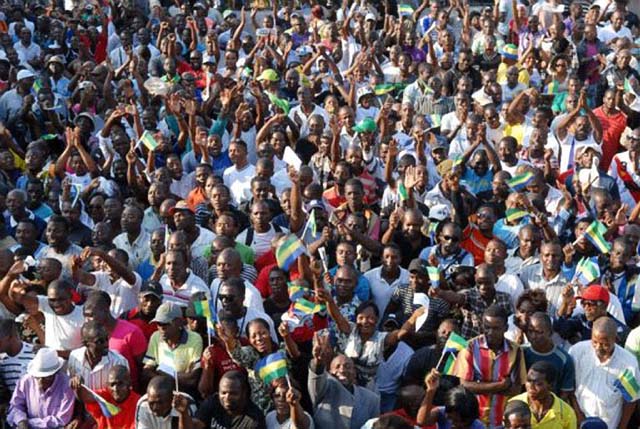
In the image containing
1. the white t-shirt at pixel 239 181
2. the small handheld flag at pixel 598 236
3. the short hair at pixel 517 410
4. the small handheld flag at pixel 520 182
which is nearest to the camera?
the short hair at pixel 517 410

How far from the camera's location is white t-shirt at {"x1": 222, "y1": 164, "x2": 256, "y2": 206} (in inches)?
397

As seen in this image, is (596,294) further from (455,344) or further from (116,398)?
(116,398)

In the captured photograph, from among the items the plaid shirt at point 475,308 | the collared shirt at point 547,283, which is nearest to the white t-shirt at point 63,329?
the plaid shirt at point 475,308

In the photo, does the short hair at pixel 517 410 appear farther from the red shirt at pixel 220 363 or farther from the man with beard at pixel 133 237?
the man with beard at pixel 133 237

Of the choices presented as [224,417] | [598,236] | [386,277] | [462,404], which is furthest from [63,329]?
[598,236]

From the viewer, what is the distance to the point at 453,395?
6.28 metres

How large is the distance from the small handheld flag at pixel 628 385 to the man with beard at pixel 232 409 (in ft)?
7.56

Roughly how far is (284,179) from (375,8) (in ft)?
21.4

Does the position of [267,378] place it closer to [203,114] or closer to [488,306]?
[488,306]

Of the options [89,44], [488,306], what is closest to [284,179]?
[488,306]

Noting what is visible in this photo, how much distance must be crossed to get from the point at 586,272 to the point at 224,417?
3.03 m

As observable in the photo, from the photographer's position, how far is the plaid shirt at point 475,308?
7.34 metres

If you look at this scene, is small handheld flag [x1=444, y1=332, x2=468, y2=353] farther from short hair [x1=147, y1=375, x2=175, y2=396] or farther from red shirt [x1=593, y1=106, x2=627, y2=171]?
red shirt [x1=593, y1=106, x2=627, y2=171]

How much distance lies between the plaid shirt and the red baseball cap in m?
0.56
